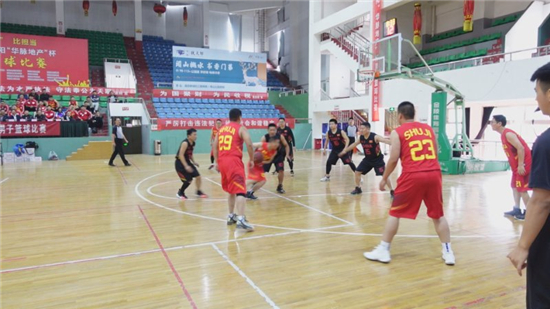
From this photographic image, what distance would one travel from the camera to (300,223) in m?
5.52

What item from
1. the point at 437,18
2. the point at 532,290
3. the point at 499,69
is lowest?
the point at 532,290

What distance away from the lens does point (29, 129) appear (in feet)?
50.6

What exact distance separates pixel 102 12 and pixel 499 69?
2749cm

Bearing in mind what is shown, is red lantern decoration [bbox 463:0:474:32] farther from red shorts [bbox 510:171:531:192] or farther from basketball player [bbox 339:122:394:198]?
red shorts [bbox 510:171:531:192]

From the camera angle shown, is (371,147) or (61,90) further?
(61,90)

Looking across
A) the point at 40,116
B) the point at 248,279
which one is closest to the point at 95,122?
the point at 40,116

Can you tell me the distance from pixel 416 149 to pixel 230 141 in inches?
94.8

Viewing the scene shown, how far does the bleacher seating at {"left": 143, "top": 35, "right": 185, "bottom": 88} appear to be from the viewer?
84.0 ft

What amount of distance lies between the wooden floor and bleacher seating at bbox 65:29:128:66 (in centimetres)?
2023

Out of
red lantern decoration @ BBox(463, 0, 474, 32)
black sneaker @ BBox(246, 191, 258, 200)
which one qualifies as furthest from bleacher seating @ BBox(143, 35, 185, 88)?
black sneaker @ BBox(246, 191, 258, 200)

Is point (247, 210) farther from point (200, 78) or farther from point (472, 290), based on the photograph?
point (200, 78)

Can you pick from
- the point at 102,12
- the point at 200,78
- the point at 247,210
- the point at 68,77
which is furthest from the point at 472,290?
the point at 102,12

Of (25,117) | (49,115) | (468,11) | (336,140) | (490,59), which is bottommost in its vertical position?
(336,140)

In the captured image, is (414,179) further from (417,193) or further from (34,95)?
(34,95)
